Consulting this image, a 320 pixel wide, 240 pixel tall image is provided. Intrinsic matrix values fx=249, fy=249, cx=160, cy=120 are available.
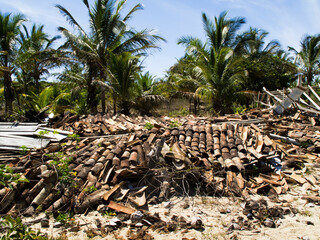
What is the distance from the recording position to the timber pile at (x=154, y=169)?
Result: 4379 millimetres

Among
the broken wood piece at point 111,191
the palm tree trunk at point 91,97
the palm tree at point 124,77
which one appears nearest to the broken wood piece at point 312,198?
the broken wood piece at point 111,191

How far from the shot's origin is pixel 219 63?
47.8 feet

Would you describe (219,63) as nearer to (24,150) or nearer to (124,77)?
(124,77)

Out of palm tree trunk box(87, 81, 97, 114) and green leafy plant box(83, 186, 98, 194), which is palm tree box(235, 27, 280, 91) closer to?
palm tree trunk box(87, 81, 97, 114)

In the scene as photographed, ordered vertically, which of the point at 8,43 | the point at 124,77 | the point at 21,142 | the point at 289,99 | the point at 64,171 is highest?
the point at 8,43

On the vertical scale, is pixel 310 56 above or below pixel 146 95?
above

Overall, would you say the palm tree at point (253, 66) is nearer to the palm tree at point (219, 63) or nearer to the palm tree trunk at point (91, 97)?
the palm tree at point (219, 63)

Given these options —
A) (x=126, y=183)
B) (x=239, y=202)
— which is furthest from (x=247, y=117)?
(x=126, y=183)

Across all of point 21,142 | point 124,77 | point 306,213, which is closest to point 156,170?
point 306,213

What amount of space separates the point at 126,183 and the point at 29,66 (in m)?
12.1

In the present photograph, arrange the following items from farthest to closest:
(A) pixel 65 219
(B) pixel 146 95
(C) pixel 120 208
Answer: (B) pixel 146 95 → (C) pixel 120 208 → (A) pixel 65 219

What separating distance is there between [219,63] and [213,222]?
1201cm

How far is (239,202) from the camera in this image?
4.57 metres

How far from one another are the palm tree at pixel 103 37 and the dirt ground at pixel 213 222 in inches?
428
